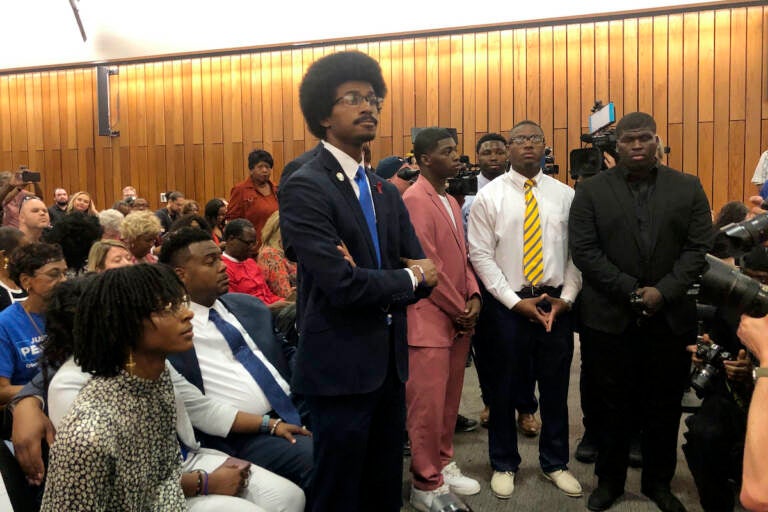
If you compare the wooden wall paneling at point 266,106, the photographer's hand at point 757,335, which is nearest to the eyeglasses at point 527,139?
the photographer's hand at point 757,335

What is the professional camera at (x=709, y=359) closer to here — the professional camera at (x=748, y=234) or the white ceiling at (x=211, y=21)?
the professional camera at (x=748, y=234)

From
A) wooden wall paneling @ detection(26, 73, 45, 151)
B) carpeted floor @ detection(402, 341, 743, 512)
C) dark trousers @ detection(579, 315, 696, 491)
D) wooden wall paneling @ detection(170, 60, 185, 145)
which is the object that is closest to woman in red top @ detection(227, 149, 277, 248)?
carpeted floor @ detection(402, 341, 743, 512)

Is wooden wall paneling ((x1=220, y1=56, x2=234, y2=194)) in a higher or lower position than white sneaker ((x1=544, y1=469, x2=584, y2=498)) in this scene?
higher

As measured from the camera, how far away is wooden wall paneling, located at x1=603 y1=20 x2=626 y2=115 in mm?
7852

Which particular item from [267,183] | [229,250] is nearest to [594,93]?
[267,183]

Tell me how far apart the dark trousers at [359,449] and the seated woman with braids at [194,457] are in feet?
0.78

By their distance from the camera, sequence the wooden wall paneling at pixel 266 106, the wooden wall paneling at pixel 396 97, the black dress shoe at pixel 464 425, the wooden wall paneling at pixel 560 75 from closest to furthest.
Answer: the black dress shoe at pixel 464 425, the wooden wall paneling at pixel 560 75, the wooden wall paneling at pixel 396 97, the wooden wall paneling at pixel 266 106

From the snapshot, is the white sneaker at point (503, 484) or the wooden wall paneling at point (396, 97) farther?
the wooden wall paneling at point (396, 97)

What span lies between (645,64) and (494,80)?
1715mm

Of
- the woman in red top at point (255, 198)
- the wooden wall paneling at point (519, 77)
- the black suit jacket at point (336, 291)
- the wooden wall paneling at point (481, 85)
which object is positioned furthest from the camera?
the wooden wall paneling at point (481, 85)

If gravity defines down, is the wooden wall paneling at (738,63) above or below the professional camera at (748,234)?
above

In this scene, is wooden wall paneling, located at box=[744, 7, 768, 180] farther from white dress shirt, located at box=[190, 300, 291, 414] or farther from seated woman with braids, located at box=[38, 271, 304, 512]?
seated woman with braids, located at box=[38, 271, 304, 512]

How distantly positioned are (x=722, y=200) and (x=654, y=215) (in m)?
5.69

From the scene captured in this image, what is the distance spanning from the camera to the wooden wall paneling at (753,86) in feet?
24.3
